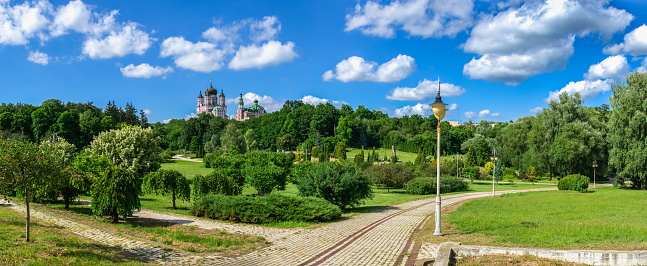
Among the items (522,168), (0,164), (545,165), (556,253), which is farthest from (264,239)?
(522,168)

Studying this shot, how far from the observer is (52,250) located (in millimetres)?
9539

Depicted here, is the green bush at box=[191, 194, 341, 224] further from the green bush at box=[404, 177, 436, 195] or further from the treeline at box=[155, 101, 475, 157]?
the treeline at box=[155, 101, 475, 157]

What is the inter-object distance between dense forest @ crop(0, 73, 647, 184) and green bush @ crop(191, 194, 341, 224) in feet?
107

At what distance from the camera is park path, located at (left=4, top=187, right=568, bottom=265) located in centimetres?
1034

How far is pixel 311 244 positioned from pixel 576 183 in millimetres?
33597

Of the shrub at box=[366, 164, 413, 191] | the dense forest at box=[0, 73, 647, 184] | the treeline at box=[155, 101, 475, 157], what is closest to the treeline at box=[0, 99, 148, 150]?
the dense forest at box=[0, 73, 647, 184]

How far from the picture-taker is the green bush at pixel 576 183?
35.3 metres

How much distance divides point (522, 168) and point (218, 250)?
59.9 meters

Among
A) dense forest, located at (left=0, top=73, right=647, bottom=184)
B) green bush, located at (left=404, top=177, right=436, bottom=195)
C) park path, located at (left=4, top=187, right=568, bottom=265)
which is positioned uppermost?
dense forest, located at (left=0, top=73, right=647, bottom=184)

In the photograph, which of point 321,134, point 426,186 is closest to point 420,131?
point 321,134

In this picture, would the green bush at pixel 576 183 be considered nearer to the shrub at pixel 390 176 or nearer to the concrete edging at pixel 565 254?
the shrub at pixel 390 176

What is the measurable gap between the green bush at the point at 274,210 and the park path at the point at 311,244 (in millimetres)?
635

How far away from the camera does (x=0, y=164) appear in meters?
9.51

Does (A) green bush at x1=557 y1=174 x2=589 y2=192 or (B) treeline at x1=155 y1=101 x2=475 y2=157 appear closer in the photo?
(A) green bush at x1=557 y1=174 x2=589 y2=192
